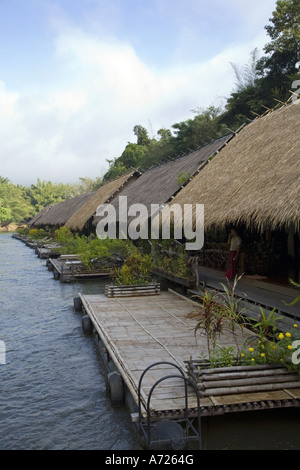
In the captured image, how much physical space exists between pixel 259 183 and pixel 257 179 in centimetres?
36

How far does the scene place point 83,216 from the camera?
1123 inches

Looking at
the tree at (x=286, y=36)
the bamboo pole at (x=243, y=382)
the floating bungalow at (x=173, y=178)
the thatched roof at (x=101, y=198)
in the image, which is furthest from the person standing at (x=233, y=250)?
the tree at (x=286, y=36)

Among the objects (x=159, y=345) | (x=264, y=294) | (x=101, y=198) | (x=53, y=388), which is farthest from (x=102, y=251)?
(x=53, y=388)

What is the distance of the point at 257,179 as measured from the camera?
9.40 metres

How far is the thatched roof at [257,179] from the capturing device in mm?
7581

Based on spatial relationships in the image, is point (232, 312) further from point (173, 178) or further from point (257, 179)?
point (173, 178)

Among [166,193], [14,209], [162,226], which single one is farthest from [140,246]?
[14,209]

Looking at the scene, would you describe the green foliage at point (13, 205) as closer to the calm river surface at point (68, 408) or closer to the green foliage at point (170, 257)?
the green foliage at point (170, 257)

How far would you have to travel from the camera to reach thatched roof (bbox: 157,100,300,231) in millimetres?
7581

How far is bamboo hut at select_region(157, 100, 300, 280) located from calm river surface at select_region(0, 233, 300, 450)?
10.3 feet

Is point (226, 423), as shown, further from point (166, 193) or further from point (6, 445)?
point (166, 193)

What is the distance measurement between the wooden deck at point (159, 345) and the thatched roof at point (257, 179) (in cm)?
221
